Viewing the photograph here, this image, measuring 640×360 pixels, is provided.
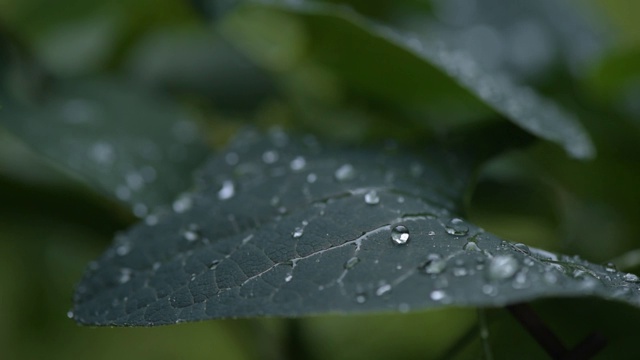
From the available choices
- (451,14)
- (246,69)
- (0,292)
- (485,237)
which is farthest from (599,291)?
(0,292)

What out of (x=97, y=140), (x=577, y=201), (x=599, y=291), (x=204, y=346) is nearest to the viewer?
(x=599, y=291)

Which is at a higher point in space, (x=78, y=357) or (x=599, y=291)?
(x=599, y=291)

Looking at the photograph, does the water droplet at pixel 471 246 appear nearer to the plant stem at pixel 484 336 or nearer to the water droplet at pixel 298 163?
the plant stem at pixel 484 336

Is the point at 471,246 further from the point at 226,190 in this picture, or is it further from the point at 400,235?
the point at 226,190

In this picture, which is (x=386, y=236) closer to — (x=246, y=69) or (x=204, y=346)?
(x=246, y=69)

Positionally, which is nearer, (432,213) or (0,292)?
(432,213)
